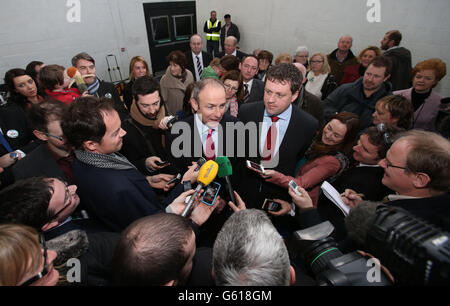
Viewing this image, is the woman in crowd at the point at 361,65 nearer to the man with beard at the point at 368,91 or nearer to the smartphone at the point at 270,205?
the man with beard at the point at 368,91

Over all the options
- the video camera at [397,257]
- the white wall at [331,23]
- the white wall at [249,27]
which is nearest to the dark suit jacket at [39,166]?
the video camera at [397,257]

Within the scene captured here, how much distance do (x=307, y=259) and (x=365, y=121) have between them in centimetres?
243

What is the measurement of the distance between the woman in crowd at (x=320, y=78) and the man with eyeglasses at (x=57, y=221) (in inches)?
154

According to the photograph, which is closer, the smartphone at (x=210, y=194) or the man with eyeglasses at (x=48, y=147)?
the smartphone at (x=210, y=194)

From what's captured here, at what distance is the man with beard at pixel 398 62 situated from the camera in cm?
405

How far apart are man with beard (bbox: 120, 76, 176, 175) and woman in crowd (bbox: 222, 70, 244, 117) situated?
3.43ft

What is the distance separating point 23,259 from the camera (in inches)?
30.4

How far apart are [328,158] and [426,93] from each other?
2.40 m

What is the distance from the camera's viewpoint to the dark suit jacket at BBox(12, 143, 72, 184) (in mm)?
1620

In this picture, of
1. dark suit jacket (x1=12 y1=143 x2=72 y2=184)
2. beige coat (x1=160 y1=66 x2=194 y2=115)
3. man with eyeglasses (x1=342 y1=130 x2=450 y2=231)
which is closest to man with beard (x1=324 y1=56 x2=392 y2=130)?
man with eyeglasses (x1=342 y1=130 x2=450 y2=231)

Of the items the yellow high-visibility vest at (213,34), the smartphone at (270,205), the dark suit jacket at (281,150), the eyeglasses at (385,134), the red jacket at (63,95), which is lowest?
the smartphone at (270,205)

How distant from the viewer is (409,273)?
0.70m

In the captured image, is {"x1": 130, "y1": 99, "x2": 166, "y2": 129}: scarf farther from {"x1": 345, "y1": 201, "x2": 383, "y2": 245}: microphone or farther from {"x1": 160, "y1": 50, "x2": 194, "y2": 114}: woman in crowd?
{"x1": 345, "y1": 201, "x2": 383, "y2": 245}: microphone

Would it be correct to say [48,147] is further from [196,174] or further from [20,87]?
[20,87]
